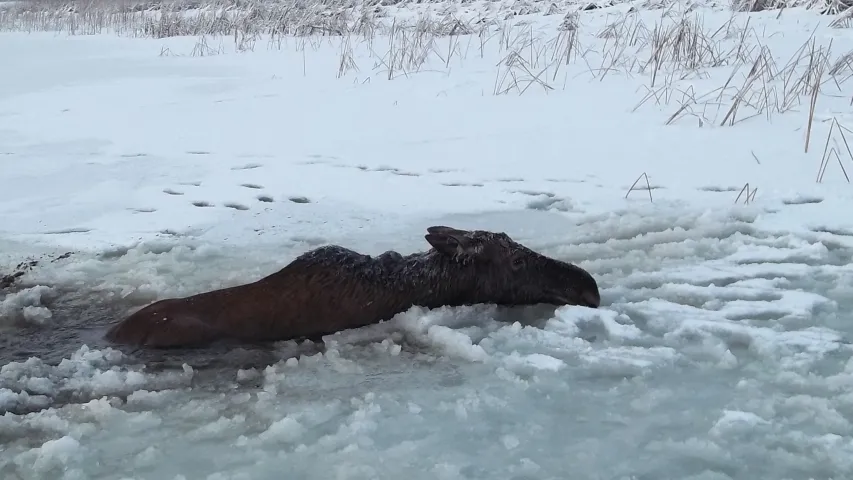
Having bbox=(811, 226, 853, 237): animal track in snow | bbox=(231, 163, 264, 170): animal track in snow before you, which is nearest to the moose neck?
bbox=(811, 226, 853, 237): animal track in snow

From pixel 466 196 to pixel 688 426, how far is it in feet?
10.4

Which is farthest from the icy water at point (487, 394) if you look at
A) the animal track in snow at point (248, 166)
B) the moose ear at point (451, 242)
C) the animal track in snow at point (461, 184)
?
the animal track in snow at point (248, 166)

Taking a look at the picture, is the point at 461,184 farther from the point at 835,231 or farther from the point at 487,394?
the point at 487,394

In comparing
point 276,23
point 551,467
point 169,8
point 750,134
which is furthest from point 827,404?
point 169,8

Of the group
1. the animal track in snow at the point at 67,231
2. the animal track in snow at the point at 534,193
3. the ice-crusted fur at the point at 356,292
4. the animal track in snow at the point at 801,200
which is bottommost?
the animal track in snow at the point at 67,231

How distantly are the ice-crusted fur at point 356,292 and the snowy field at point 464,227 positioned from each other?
0.44 ft

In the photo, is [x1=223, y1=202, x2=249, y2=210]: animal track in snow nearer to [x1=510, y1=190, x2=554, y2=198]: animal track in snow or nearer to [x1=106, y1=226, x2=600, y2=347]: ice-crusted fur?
[x1=106, y1=226, x2=600, y2=347]: ice-crusted fur

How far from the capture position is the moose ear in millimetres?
3904

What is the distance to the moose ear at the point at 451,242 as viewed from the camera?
12.8 ft

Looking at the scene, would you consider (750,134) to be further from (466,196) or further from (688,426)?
(688,426)

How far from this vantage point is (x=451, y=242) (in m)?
3.94

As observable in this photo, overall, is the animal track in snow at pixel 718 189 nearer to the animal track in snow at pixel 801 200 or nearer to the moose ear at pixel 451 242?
the animal track in snow at pixel 801 200

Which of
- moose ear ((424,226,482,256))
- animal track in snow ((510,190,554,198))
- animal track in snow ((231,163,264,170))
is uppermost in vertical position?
moose ear ((424,226,482,256))

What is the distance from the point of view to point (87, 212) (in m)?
5.29
